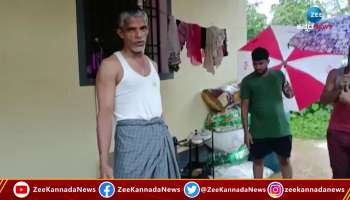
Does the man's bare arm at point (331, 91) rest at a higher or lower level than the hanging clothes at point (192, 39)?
lower

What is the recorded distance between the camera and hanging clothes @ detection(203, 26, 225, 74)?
17.4 ft

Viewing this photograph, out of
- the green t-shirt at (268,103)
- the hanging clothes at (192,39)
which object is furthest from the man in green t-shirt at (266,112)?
the hanging clothes at (192,39)

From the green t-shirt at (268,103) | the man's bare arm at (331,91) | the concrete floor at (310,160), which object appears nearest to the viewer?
the man's bare arm at (331,91)

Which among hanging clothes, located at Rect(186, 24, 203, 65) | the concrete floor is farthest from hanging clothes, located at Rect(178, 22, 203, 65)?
the concrete floor

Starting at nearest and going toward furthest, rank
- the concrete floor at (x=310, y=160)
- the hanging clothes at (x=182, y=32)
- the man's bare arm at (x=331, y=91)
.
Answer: the man's bare arm at (x=331, y=91) → the hanging clothes at (x=182, y=32) → the concrete floor at (x=310, y=160)

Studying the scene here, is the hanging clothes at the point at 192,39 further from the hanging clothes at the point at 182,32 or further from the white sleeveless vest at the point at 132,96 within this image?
the white sleeveless vest at the point at 132,96

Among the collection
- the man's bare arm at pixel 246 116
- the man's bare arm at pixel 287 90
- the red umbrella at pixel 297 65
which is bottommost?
the man's bare arm at pixel 246 116

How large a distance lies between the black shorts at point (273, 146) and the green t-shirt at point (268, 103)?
0.05 m

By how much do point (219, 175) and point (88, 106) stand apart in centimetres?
183

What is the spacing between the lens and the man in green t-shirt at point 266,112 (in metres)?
4.34

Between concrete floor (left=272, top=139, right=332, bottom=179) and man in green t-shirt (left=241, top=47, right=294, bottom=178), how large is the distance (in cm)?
94

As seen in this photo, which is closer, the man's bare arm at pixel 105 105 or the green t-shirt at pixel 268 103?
the man's bare arm at pixel 105 105

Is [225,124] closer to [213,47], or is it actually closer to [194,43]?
[213,47]

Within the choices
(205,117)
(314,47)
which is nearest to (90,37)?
(314,47)
